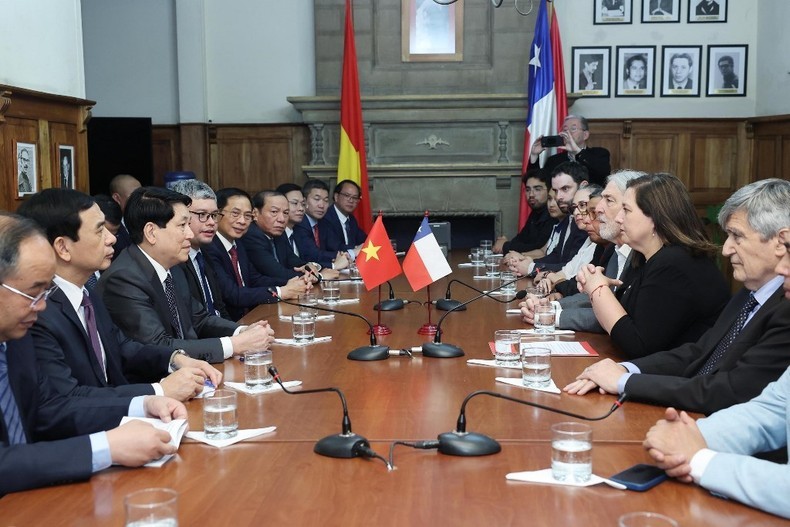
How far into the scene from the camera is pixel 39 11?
5750mm

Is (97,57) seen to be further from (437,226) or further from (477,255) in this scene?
(477,255)

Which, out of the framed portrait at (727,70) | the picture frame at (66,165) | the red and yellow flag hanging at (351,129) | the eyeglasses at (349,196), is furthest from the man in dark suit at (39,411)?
the framed portrait at (727,70)

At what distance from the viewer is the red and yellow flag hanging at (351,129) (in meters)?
8.73

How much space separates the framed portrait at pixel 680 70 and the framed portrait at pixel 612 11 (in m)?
0.52

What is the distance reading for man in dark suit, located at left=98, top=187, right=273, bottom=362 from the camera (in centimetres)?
320

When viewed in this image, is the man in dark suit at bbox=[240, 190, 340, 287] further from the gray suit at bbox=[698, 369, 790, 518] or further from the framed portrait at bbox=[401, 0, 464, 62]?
the gray suit at bbox=[698, 369, 790, 518]

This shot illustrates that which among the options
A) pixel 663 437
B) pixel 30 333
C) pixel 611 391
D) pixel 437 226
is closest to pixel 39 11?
pixel 437 226

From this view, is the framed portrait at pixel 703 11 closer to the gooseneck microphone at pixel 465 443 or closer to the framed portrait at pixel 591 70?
the framed portrait at pixel 591 70

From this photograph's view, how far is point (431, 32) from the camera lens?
29.9ft

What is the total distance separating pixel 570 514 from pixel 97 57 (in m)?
8.80

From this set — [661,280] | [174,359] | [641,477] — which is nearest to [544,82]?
[661,280]

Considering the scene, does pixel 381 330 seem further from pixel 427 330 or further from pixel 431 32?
pixel 431 32

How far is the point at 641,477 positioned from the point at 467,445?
1.27 ft

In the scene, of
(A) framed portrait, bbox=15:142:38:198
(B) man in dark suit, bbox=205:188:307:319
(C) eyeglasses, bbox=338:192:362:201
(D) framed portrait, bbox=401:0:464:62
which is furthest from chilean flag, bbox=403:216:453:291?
(D) framed portrait, bbox=401:0:464:62
